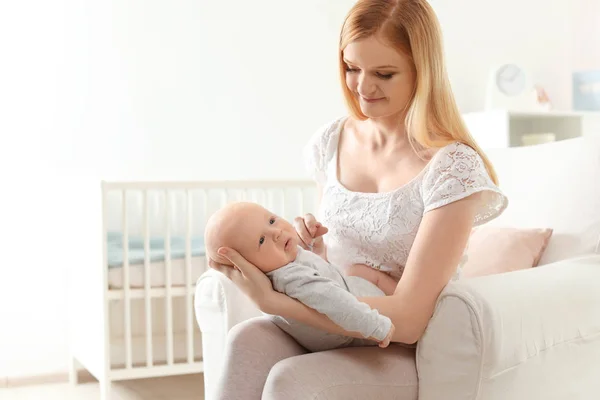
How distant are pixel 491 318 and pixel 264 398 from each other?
38 centimetres

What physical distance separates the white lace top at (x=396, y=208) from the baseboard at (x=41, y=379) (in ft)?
6.52

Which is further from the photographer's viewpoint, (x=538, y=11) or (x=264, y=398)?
(x=538, y=11)

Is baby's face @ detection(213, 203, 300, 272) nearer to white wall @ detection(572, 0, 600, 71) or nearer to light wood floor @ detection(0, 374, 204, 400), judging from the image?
light wood floor @ detection(0, 374, 204, 400)

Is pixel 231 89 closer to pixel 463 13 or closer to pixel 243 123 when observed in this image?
pixel 243 123

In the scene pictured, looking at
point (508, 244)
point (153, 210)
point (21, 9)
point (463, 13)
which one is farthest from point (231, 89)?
point (508, 244)

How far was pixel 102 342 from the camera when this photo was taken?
2.64 metres

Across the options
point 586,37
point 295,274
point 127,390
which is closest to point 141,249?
point 127,390

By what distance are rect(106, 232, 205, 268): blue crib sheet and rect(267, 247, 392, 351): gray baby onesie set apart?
1.40 m

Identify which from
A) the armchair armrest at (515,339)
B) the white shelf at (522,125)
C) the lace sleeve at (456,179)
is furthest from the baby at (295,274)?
the white shelf at (522,125)

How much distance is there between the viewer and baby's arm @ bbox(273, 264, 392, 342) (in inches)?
48.7

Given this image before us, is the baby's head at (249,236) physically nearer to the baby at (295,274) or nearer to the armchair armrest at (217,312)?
the baby at (295,274)

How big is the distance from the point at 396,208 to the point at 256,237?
1.02 feet

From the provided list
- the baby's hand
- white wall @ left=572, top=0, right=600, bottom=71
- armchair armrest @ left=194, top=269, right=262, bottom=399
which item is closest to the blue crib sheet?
armchair armrest @ left=194, top=269, right=262, bottom=399

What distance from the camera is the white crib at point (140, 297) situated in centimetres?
267
